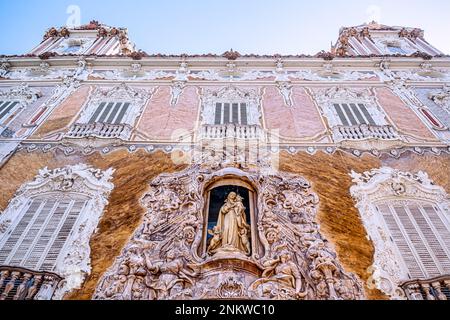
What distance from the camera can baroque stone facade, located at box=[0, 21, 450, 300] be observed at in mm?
8188

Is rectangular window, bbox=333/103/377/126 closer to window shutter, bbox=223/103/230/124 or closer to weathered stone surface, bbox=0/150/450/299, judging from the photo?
weathered stone surface, bbox=0/150/450/299

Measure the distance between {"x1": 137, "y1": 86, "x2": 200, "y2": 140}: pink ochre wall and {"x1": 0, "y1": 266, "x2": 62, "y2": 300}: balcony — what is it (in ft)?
20.6

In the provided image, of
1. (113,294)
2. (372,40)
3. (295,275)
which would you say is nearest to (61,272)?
(113,294)

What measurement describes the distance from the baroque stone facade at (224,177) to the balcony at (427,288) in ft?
0.09

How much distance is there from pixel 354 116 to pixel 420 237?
638cm

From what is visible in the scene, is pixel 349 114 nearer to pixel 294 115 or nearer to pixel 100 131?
pixel 294 115

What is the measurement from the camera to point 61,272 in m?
8.62

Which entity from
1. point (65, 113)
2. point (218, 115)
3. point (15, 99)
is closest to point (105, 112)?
point (65, 113)

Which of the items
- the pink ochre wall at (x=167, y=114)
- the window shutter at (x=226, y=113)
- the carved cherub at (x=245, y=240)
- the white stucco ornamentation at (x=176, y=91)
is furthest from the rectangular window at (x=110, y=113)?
the carved cherub at (x=245, y=240)

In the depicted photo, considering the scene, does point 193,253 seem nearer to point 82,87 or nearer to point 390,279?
point 390,279

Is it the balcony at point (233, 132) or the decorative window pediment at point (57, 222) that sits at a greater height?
the balcony at point (233, 132)

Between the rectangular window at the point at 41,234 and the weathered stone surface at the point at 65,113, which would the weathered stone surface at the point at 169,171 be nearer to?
the rectangular window at the point at 41,234

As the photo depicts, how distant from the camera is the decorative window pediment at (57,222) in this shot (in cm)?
888

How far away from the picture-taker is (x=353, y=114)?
14.9 meters
